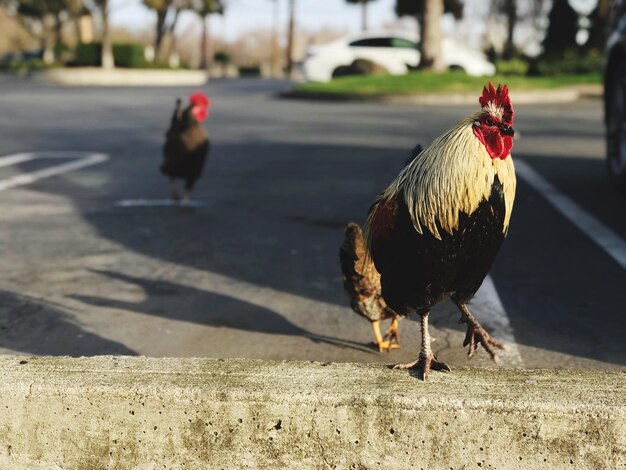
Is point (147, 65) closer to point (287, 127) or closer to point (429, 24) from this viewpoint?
point (429, 24)

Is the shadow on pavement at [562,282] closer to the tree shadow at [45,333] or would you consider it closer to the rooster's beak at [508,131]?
the rooster's beak at [508,131]

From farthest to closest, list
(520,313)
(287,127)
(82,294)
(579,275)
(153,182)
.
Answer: (287,127), (153,182), (579,275), (82,294), (520,313)

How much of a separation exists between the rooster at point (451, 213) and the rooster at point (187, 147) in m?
5.20

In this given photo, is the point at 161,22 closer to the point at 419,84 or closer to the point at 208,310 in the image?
the point at 419,84

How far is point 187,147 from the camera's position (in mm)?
8117

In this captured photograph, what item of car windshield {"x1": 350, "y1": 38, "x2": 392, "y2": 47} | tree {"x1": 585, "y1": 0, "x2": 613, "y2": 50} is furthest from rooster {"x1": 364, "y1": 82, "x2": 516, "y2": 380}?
tree {"x1": 585, "y1": 0, "x2": 613, "y2": 50}

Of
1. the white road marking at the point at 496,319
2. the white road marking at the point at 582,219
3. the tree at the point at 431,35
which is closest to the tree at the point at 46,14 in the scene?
the tree at the point at 431,35

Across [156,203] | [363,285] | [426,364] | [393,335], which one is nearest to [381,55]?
[156,203]

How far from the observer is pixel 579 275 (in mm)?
5488

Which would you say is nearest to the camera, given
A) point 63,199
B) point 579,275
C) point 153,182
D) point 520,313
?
point 520,313

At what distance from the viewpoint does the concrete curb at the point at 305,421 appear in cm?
262

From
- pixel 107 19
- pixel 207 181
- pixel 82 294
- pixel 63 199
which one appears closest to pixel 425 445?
pixel 82 294

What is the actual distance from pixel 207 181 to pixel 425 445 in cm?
740

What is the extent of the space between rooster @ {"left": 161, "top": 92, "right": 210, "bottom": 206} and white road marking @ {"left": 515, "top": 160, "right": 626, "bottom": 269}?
137 inches
